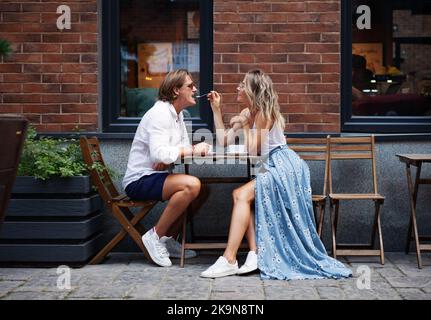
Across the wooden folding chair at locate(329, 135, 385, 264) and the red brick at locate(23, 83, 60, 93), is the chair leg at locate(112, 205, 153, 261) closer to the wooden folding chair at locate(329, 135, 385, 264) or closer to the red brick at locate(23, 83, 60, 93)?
the red brick at locate(23, 83, 60, 93)

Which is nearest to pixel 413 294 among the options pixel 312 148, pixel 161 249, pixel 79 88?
pixel 312 148

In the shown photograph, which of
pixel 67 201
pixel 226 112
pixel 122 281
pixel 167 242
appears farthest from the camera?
pixel 226 112

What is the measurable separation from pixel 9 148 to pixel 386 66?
4384 mm

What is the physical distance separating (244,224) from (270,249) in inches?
10.5

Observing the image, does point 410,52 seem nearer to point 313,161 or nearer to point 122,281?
point 313,161

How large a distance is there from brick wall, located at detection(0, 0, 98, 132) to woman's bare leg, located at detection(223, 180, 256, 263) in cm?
171

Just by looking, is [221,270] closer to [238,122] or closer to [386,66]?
[238,122]

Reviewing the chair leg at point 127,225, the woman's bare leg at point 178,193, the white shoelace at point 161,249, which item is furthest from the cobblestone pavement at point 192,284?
the woman's bare leg at point 178,193

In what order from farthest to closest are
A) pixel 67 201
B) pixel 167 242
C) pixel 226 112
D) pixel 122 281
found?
1. pixel 226 112
2. pixel 167 242
3. pixel 67 201
4. pixel 122 281

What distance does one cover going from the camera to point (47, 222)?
536 cm

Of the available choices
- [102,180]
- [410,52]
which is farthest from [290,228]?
[410,52]

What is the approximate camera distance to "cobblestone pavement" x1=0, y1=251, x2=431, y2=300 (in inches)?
176

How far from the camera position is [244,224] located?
519cm

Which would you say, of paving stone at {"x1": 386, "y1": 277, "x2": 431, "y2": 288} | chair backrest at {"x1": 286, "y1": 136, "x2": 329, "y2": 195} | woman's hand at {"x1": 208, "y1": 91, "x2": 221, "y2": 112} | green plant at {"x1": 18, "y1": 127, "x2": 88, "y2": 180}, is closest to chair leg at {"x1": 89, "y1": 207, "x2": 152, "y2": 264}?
green plant at {"x1": 18, "y1": 127, "x2": 88, "y2": 180}
